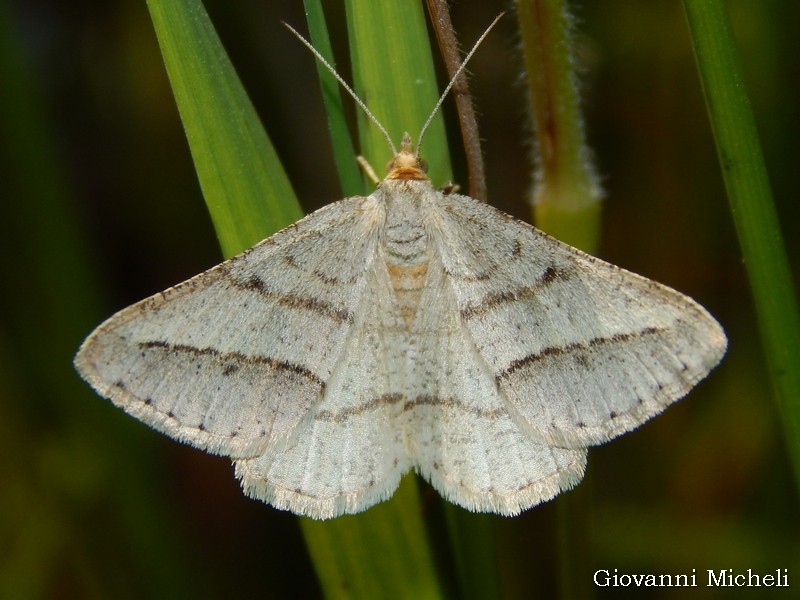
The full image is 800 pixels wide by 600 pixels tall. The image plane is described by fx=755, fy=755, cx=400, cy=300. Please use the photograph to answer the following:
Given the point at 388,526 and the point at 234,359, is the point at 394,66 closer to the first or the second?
Result: the point at 234,359

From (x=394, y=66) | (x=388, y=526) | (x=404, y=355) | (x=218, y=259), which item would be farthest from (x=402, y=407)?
(x=218, y=259)

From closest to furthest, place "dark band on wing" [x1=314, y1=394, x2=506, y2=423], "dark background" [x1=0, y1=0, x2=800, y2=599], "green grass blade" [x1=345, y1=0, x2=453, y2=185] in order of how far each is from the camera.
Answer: "green grass blade" [x1=345, y1=0, x2=453, y2=185], "dark band on wing" [x1=314, y1=394, x2=506, y2=423], "dark background" [x1=0, y1=0, x2=800, y2=599]

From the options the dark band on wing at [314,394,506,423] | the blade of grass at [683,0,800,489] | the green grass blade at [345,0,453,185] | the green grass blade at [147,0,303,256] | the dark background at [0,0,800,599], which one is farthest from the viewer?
the dark background at [0,0,800,599]

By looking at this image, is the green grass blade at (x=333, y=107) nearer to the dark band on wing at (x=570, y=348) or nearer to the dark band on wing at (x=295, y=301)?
the dark band on wing at (x=295, y=301)

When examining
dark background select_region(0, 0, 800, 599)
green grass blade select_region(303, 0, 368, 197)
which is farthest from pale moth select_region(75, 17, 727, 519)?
dark background select_region(0, 0, 800, 599)

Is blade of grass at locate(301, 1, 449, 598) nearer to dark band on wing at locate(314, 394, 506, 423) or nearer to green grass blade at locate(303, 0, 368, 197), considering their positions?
green grass blade at locate(303, 0, 368, 197)
